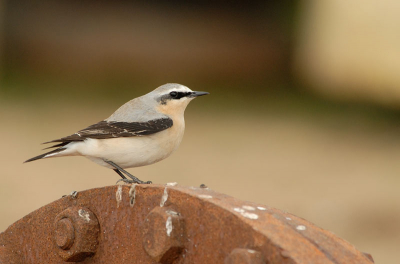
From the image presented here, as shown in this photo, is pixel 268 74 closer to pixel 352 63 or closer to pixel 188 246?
pixel 352 63

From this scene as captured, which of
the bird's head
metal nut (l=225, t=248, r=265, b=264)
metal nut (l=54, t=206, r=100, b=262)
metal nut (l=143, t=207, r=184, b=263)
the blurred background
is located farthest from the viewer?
the blurred background

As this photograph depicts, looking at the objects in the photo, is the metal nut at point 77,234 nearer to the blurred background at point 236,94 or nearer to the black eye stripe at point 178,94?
the black eye stripe at point 178,94

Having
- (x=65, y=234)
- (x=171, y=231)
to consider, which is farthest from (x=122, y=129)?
(x=171, y=231)

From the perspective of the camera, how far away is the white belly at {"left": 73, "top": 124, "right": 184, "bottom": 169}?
4.05m

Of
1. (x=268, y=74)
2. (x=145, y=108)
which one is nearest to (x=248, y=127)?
(x=268, y=74)

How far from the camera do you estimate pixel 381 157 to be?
8.27 meters

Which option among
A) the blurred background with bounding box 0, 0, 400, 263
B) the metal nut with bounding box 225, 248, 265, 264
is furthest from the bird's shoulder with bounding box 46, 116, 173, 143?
the blurred background with bounding box 0, 0, 400, 263

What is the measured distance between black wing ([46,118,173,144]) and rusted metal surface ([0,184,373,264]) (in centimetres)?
149

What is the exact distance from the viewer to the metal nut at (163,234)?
2.16 meters

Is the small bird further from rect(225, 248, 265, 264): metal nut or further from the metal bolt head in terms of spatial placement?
rect(225, 248, 265, 264): metal nut

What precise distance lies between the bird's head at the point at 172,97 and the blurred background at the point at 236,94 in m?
2.90

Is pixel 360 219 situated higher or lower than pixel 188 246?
lower

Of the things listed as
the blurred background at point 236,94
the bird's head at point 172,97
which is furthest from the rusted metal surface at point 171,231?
the blurred background at point 236,94

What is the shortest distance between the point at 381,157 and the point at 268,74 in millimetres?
2641
